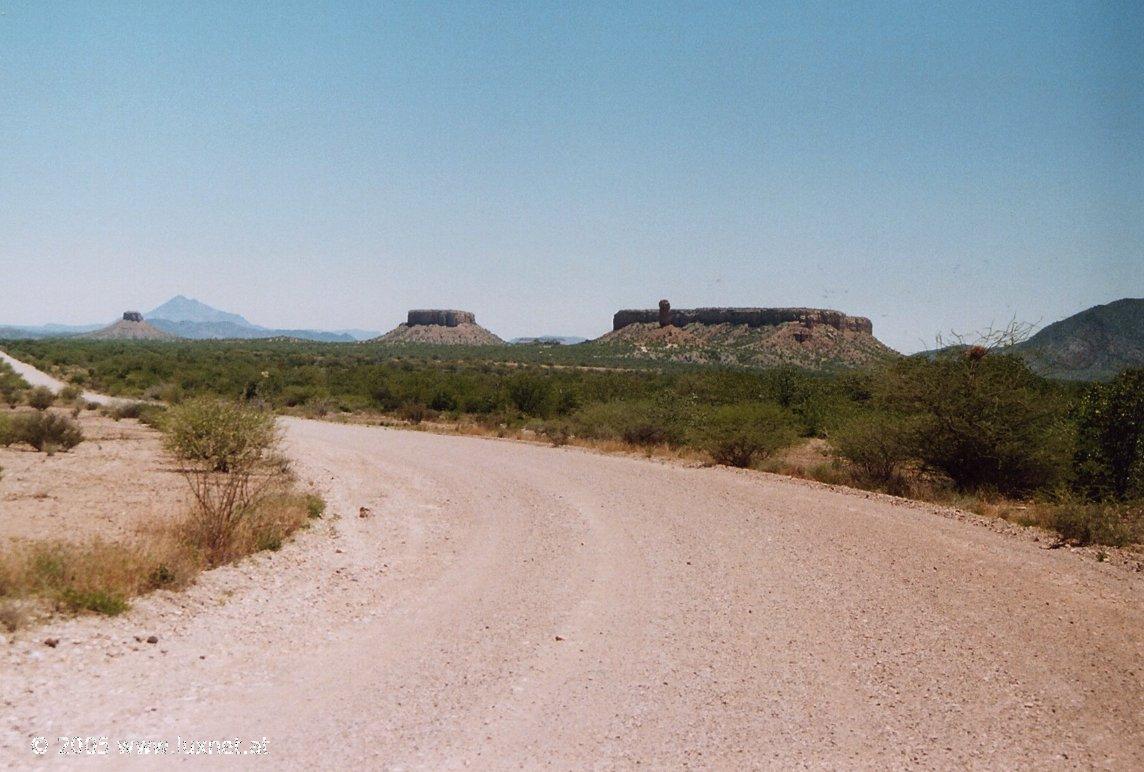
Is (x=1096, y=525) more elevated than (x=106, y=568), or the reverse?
(x=1096, y=525)

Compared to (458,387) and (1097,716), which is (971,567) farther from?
(458,387)

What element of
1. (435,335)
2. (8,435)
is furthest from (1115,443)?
(435,335)

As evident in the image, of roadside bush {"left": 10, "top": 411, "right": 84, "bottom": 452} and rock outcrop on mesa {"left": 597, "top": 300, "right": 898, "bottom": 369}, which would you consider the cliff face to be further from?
roadside bush {"left": 10, "top": 411, "right": 84, "bottom": 452}

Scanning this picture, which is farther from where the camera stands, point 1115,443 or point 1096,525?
point 1115,443

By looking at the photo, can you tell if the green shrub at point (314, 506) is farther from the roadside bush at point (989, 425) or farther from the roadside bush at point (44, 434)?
the roadside bush at point (989, 425)

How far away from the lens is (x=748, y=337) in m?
126

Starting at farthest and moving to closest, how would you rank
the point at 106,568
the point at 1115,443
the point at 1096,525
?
the point at 1115,443 < the point at 1096,525 < the point at 106,568

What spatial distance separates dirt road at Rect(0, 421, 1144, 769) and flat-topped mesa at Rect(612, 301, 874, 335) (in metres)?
122

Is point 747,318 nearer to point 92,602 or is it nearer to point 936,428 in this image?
point 936,428

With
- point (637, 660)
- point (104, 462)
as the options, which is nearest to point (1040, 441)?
point (637, 660)

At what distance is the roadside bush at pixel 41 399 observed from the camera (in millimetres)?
31547

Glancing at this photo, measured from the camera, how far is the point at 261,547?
10305 mm

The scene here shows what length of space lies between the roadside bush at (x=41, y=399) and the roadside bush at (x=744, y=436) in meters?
25.4

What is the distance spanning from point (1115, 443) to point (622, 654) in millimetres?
13379
